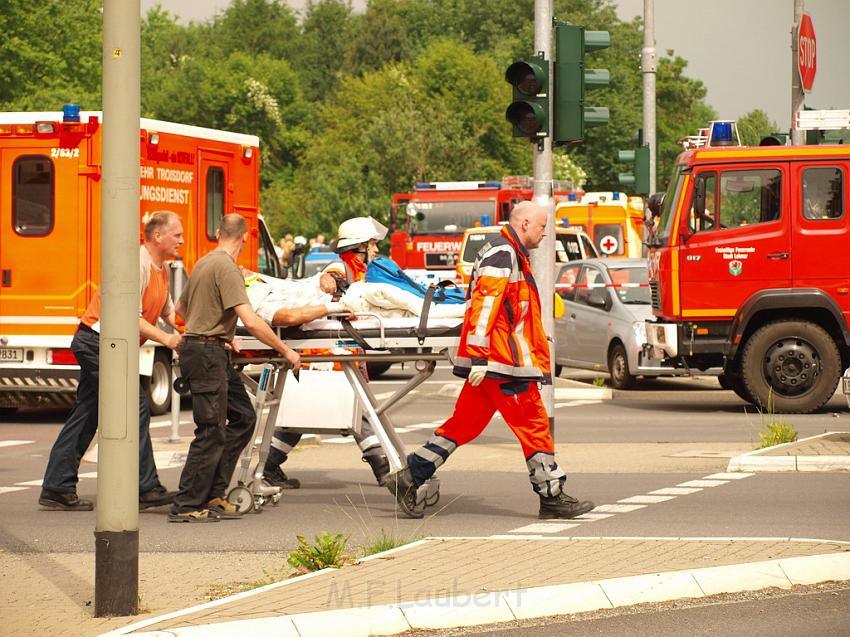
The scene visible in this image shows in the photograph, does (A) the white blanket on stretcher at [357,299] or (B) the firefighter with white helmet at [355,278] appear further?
(B) the firefighter with white helmet at [355,278]

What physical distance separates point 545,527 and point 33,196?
9.20 m

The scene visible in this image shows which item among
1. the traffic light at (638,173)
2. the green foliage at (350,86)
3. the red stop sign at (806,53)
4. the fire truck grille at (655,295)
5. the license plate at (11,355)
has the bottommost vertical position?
the license plate at (11,355)

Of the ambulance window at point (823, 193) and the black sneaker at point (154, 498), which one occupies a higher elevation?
the ambulance window at point (823, 193)

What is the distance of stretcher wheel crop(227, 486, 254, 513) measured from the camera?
10.3 m

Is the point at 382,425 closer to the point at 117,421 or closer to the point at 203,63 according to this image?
the point at 117,421

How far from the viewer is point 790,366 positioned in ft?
57.0

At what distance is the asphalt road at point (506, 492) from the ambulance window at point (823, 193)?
2.12 m

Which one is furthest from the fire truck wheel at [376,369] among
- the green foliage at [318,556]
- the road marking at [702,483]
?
the green foliage at [318,556]

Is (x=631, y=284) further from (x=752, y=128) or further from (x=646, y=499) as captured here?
(x=646, y=499)

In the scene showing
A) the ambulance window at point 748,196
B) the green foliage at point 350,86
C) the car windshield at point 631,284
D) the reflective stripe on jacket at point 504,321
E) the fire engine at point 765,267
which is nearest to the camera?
the reflective stripe on jacket at point 504,321

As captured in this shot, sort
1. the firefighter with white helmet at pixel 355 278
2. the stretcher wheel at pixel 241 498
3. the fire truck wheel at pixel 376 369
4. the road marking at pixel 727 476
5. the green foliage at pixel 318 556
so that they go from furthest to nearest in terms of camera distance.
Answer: the fire truck wheel at pixel 376 369 < the road marking at pixel 727 476 < the firefighter with white helmet at pixel 355 278 < the stretcher wheel at pixel 241 498 < the green foliage at pixel 318 556

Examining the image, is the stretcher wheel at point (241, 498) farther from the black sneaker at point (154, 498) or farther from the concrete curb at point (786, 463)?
the concrete curb at point (786, 463)

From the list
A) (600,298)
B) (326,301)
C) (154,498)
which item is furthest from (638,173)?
(154,498)

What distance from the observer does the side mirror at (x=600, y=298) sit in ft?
68.3
